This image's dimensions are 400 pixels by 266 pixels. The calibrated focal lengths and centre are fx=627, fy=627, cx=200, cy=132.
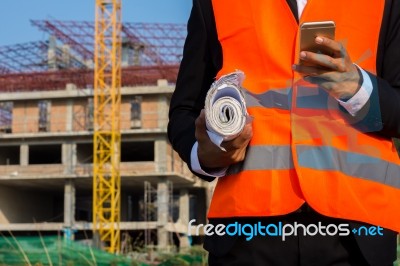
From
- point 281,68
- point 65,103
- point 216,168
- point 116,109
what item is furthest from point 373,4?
point 65,103

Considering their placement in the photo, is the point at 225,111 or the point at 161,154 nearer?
the point at 225,111

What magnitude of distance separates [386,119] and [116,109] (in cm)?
3932

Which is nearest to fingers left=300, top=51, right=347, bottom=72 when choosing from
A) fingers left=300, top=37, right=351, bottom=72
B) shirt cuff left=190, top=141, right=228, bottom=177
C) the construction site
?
fingers left=300, top=37, right=351, bottom=72

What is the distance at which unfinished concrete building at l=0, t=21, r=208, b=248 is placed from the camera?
4072 centimetres

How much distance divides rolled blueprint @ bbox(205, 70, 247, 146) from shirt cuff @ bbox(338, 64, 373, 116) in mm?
205

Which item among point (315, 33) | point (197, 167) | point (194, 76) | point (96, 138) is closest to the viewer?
point (315, 33)

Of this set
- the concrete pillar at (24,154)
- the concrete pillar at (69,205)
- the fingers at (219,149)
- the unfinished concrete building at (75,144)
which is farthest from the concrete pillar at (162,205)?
the fingers at (219,149)

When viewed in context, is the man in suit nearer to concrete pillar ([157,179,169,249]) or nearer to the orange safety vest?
the orange safety vest

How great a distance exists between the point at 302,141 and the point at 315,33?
0.25 meters

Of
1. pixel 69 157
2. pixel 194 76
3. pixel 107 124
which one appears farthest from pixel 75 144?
pixel 194 76

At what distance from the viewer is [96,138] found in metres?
39.7

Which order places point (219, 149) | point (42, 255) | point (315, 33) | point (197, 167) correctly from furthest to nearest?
point (42, 255) < point (197, 167) < point (219, 149) < point (315, 33)

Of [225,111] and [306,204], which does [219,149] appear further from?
[306,204]

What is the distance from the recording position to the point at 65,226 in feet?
133
